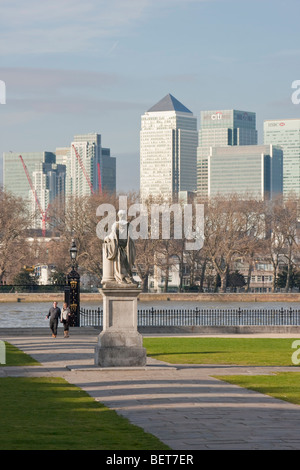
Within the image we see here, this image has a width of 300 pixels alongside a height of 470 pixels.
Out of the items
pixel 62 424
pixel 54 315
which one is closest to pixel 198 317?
pixel 54 315

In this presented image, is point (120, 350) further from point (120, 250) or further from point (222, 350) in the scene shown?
point (222, 350)

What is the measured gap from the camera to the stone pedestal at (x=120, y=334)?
2733 centimetres

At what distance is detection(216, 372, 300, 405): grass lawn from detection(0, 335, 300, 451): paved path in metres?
0.40

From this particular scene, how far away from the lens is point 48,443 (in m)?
14.8

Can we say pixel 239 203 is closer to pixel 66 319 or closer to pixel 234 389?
pixel 66 319

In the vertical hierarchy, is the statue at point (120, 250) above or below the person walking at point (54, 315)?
above

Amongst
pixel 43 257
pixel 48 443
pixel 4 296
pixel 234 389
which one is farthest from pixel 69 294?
pixel 43 257

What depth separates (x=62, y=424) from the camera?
55.3ft
